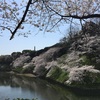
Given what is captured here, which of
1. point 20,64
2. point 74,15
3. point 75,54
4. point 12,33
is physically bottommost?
point 20,64

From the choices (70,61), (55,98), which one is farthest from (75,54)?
(55,98)

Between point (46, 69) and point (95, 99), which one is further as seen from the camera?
point (46, 69)

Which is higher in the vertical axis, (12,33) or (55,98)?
(12,33)

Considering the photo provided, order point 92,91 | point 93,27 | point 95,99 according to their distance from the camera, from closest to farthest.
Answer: point 93,27 → point 95,99 → point 92,91

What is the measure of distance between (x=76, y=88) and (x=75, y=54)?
1052 centimetres

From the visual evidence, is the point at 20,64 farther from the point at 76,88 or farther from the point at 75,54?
the point at 76,88

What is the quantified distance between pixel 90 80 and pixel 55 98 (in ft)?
26.9

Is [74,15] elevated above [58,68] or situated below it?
above

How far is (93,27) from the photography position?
414 inches

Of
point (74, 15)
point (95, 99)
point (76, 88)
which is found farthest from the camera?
point (76, 88)

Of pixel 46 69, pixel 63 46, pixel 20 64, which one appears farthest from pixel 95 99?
pixel 20 64

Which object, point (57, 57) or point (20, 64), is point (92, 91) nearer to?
point (57, 57)

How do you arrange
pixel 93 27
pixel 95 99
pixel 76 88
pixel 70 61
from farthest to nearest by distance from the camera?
pixel 70 61 < pixel 76 88 < pixel 95 99 < pixel 93 27

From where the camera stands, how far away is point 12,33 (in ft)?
31.0
